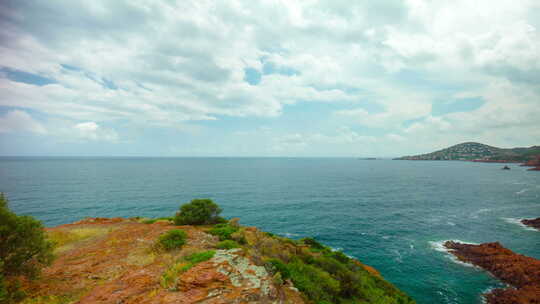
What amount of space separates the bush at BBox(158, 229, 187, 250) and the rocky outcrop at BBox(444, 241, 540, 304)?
32419 mm

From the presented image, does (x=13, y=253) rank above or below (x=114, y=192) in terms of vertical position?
above

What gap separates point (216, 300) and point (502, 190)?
380 ft

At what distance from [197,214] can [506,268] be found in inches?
1578

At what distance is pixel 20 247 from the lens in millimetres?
9656

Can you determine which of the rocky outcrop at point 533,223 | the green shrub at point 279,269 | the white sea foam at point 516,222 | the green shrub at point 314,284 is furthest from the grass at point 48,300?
the rocky outcrop at point 533,223

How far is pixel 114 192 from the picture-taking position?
6925cm

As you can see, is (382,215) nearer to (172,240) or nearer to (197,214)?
(197,214)

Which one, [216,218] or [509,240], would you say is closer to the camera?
[216,218]

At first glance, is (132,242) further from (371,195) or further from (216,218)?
(371,195)

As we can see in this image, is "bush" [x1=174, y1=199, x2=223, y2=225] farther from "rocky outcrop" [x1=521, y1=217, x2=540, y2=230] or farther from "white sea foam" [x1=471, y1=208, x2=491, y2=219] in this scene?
"rocky outcrop" [x1=521, y1=217, x2=540, y2=230]

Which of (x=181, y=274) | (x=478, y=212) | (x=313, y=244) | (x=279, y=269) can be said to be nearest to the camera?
(x=181, y=274)

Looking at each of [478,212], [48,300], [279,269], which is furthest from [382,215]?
[48,300]

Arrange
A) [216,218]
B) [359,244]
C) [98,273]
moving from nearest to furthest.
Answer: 1. [98,273]
2. [216,218]
3. [359,244]

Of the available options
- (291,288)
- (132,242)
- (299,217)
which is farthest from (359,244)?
(132,242)
